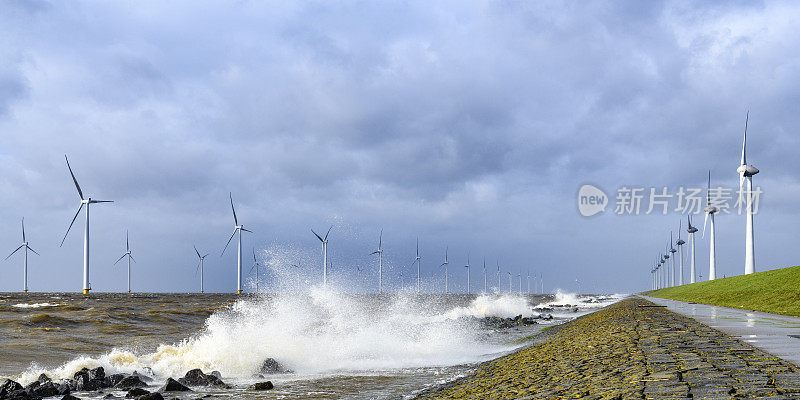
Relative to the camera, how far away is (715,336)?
16.9m

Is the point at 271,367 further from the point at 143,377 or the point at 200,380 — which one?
the point at 143,377

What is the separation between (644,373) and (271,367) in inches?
591

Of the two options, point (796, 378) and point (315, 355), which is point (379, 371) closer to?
point (315, 355)

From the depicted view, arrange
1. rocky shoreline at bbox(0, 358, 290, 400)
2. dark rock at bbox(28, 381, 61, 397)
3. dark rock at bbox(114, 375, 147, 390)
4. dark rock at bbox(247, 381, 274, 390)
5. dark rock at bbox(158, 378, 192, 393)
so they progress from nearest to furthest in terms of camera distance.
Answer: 1. rocky shoreline at bbox(0, 358, 290, 400)
2. dark rock at bbox(28, 381, 61, 397)
3. dark rock at bbox(158, 378, 192, 393)
4. dark rock at bbox(247, 381, 274, 390)
5. dark rock at bbox(114, 375, 147, 390)

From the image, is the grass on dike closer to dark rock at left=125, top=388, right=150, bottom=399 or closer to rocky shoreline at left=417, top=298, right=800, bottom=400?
rocky shoreline at left=417, top=298, right=800, bottom=400

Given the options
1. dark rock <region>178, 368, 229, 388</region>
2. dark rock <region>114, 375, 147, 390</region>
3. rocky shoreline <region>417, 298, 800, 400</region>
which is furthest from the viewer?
dark rock <region>178, 368, 229, 388</region>

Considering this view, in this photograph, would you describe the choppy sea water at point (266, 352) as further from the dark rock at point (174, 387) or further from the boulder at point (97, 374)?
the boulder at point (97, 374)

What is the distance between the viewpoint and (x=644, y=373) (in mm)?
10750

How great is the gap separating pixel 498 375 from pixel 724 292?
156 ft

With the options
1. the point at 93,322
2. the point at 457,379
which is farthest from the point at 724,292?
the point at 93,322

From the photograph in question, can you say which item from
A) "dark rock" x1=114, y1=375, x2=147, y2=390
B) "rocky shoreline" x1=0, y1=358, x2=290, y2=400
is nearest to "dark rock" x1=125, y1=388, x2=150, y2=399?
"rocky shoreline" x1=0, y1=358, x2=290, y2=400

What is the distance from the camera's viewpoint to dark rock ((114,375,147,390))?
17.9m

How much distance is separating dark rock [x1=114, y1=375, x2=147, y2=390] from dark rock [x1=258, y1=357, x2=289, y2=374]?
479 cm

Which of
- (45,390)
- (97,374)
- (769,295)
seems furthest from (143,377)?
(769,295)
